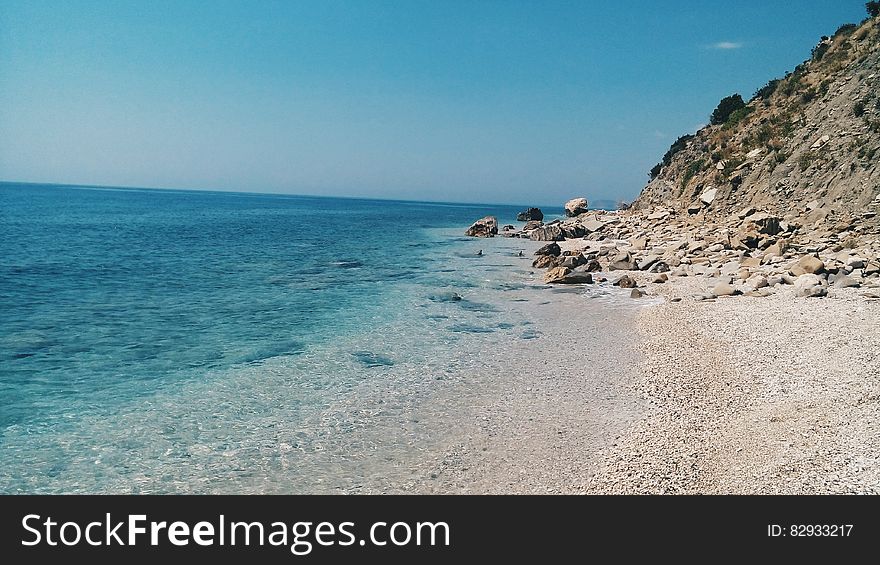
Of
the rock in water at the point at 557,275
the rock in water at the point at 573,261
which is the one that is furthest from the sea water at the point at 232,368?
the rock in water at the point at 573,261

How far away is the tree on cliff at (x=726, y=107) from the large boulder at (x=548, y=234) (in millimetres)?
29557

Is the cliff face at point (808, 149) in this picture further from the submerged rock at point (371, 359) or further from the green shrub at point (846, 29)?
the submerged rock at point (371, 359)

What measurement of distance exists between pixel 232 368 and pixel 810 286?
21.4m

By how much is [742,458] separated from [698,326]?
10.2 metres

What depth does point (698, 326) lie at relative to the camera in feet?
60.7

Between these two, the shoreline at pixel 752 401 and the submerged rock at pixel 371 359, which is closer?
the shoreline at pixel 752 401

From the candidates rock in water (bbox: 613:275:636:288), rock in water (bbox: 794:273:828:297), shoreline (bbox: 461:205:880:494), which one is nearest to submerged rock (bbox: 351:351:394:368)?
shoreline (bbox: 461:205:880:494)

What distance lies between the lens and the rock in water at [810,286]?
786 inches

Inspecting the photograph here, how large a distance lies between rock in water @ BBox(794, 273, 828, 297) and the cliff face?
11.6 meters

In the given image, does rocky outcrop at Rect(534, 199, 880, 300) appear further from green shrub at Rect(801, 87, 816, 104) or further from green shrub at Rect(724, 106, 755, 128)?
green shrub at Rect(724, 106, 755, 128)

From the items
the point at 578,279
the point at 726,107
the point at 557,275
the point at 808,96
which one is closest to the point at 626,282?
the point at 578,279

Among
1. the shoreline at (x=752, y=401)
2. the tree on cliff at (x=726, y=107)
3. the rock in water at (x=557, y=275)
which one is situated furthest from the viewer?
the tree on cliff at (x=726, y=107)

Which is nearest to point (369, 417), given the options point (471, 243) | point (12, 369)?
point (12, 369)

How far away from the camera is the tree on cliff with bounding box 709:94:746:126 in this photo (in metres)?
67.5
